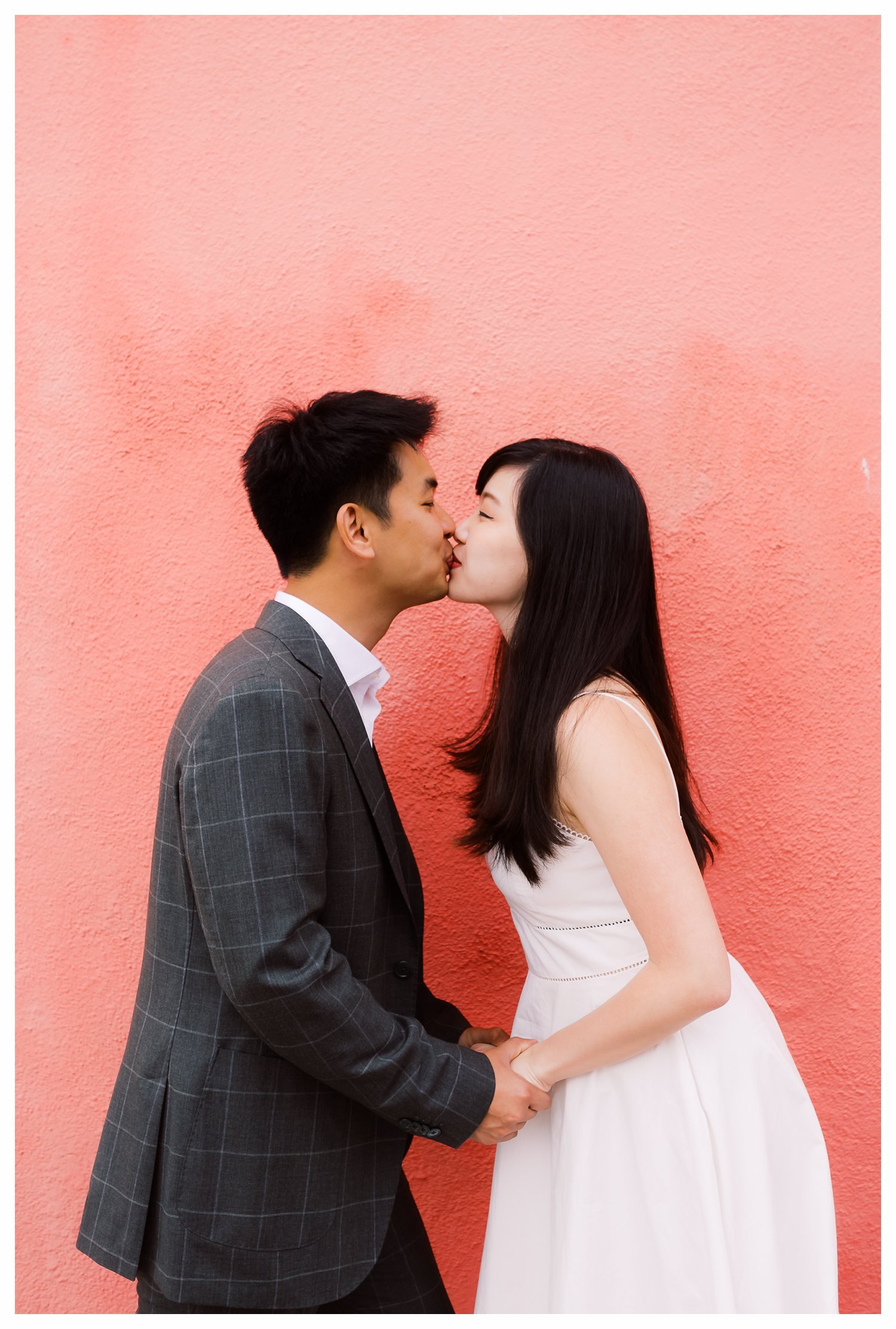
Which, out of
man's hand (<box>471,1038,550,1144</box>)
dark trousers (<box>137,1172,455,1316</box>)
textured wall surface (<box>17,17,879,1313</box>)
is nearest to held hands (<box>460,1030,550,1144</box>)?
man's hand (<box>471,1038,550,1144</box>)

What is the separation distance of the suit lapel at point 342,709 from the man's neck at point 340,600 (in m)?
0.08

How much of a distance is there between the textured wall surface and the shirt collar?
58 centimetres

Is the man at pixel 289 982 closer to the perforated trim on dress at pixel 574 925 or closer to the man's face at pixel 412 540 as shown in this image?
the man's face at pixel 412 540

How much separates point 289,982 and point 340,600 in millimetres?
719

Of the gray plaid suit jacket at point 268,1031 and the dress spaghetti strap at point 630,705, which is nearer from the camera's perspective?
the gray plaid suit jacket at point 268,1031

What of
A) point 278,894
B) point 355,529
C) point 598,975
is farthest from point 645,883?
point 355,529

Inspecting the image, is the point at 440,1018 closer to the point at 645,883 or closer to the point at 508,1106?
the point at 508,1106

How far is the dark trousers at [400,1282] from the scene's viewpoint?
71.1 inches

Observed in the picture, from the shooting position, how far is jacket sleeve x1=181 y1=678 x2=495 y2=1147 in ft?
4.84

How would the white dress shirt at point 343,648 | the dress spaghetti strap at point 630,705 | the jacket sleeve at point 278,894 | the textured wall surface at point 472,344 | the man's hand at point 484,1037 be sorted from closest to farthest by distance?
1. the jacket sleeve at point 278,894
2. the dress spaghetti strap at point 630,705
3. the white dress shirt at point 343,648
4. the man's hand at point 484,1037
5. the textured wall surface at point 472,344

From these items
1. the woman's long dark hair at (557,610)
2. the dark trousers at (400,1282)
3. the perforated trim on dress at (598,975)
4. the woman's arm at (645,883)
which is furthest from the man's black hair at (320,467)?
the dark trousers at (400,1282)

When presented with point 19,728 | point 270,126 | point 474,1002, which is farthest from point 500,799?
point 270,126

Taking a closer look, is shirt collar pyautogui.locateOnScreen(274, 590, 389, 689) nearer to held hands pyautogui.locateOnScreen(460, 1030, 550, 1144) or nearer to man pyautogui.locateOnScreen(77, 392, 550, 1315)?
man pyautogui.locateOnScreen(77, 392, 550, 1315)

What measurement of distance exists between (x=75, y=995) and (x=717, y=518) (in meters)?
2.09
